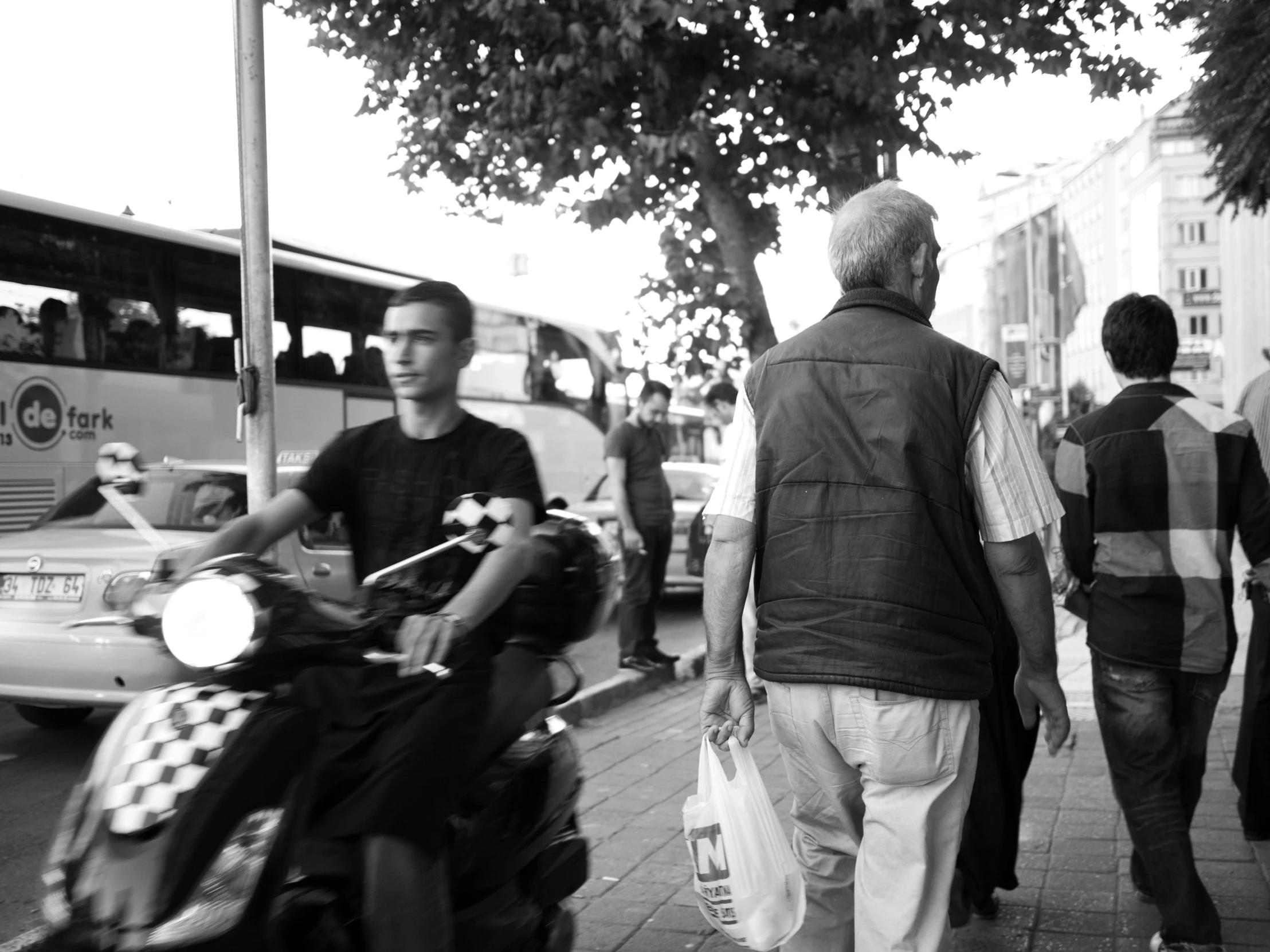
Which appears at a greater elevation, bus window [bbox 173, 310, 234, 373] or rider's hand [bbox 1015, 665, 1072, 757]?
bus window [bbox 173, 310, 234, 373]

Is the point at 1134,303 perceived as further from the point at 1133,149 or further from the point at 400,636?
the point at 1133,149

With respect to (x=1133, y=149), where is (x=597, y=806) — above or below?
below

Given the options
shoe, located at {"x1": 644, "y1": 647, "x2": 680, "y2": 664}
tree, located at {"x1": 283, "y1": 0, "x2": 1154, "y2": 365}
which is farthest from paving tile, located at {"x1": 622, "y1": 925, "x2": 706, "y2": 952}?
tree, located at {"x1": 283, "y1": 0, "x2": 1154, "y2": 365}

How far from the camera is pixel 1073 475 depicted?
13.5 feet

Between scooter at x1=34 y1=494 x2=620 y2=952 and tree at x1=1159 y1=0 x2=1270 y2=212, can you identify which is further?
tree at x1=1159 y1=0 x2=1270 y2=212

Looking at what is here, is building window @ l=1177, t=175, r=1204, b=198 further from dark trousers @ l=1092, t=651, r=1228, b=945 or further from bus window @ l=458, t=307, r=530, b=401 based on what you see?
dark trousers @ l=1092, t=651, r=1228, b=945

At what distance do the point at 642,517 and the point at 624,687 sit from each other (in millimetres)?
1297

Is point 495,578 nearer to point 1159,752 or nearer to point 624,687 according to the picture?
point 1159,752

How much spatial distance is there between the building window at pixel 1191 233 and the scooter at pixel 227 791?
94.6 metres

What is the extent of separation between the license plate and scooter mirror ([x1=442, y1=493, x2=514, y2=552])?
498cm

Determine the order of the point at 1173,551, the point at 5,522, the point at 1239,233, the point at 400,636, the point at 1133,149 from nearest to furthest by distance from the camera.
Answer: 1. the point at 400,636
2. the point at 1173,551
3. the point at 5,522
4. the point at 1239,233
5. the point at 1133,149

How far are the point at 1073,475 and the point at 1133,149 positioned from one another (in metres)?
104

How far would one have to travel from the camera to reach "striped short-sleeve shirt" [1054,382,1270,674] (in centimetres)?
392

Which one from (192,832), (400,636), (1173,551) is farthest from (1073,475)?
(192,832)
